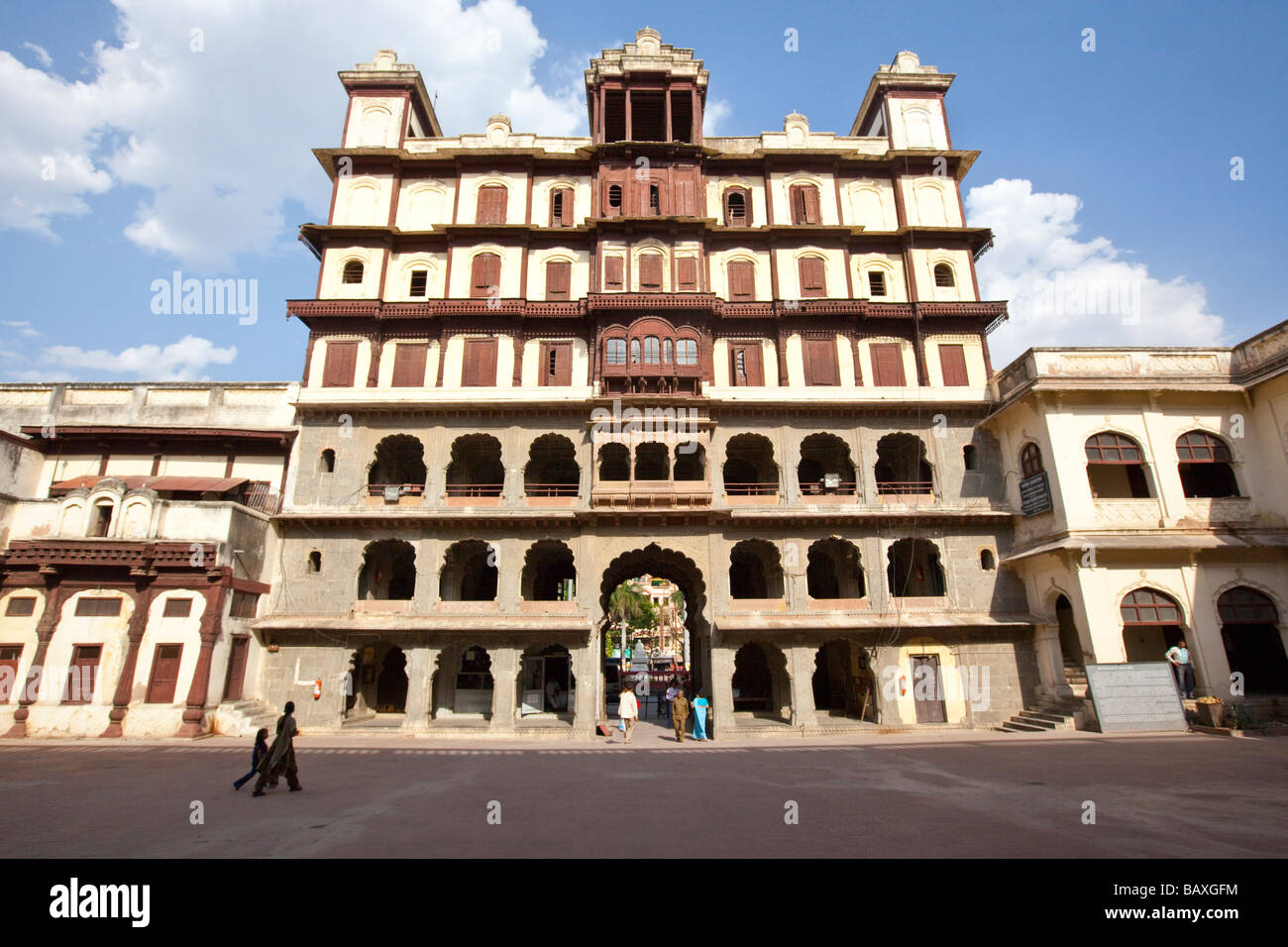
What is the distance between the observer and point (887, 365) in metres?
28.9

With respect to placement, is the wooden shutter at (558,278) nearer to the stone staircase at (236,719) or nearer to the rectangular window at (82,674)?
the stone staircase at (236,719)

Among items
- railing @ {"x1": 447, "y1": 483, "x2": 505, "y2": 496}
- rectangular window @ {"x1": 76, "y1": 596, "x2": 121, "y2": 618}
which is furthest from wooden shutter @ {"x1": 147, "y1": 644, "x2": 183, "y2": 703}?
railing @ {"x1": 447, "y1": 483, "x2": 505, "y2": 496}

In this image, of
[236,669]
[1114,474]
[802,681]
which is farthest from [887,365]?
[236,669]

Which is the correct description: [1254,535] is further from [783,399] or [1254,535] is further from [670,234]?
[670,234]

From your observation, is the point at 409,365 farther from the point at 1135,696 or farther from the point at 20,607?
the point at 1135,696

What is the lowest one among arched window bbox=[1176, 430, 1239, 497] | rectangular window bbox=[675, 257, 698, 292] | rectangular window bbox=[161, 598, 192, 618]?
rectangular window bbox=[161, 598, 192, 618]

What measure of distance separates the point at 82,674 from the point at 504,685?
14.4m

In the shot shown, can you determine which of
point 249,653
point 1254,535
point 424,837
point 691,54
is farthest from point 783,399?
point 249,653

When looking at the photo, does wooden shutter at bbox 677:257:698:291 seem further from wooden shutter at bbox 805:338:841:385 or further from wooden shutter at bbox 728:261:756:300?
wooden shutter at bbox 805:338:841:385

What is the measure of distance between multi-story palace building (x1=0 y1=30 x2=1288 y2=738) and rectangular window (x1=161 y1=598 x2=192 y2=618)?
0.49 ft

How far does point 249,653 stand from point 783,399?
2339 centimetres

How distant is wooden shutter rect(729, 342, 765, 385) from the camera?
2861 cm
